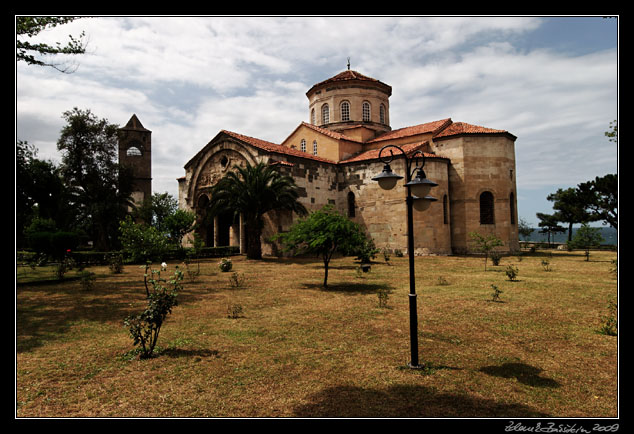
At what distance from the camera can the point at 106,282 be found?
1585cm

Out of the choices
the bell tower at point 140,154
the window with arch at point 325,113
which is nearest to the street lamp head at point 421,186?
the window with arch at point 325,113

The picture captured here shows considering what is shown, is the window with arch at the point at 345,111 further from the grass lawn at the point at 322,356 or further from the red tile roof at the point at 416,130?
the grass lawn at the point at 322,356

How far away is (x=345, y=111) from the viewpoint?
34.0 m

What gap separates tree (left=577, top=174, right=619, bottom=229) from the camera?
117ft

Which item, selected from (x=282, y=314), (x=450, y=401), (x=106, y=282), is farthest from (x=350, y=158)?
(x=450, y=401)

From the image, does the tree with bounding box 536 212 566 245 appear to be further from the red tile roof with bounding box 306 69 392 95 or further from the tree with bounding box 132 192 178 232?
the tree with bounding box 132 192 178 232

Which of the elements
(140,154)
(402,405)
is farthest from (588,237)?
(140,154)

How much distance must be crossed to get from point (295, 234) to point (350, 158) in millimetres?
17815

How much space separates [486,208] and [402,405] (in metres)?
25.3

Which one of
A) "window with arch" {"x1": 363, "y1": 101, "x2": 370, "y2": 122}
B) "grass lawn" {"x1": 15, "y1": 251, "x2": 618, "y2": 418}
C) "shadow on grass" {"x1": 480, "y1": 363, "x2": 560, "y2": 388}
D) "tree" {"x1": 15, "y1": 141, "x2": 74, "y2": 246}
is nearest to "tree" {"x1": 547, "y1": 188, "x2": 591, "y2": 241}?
"window with arch" {"x1": 363, "y1": 101, "x2": 370, "y2": 122}

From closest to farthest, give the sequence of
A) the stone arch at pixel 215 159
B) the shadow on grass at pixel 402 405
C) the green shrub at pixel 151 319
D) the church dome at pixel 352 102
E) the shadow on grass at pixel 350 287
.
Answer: the shadow on grass at pixel 402 405, the green shrub at pixel 151 319, the shadow on grass at pixel 350 287, the stone arch at pixel 215 159, the church dome at pixel 352 102

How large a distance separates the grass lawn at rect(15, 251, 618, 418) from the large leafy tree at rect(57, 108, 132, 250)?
23.3 metres

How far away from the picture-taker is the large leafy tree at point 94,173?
34500 mm

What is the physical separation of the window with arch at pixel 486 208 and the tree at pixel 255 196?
13.2 metres
